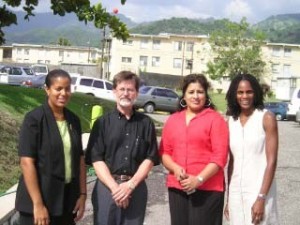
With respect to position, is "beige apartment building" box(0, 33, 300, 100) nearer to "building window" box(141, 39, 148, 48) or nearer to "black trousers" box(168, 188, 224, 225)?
"building window" box(141, 39, 148, 48)

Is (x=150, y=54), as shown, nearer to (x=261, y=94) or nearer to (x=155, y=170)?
(x=155, y=170)

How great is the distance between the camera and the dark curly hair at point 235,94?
4.52 meters

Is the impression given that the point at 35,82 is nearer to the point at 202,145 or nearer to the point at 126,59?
the point at 202,145

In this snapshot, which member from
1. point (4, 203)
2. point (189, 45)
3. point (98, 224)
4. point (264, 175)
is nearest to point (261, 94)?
point (264, 175)

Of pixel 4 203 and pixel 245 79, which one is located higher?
pixel 245 79

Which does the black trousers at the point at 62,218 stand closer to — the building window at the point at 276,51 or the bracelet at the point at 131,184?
the bracelet at the point at 131,184

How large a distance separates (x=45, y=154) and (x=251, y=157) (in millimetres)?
1579

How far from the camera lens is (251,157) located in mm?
4410

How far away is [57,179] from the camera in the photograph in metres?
4.05

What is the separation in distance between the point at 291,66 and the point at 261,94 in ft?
258

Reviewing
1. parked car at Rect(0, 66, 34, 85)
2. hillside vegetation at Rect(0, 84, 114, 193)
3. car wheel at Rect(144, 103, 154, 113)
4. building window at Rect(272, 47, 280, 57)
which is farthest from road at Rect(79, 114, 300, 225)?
building window at Rect(272, 47, 280, 57)

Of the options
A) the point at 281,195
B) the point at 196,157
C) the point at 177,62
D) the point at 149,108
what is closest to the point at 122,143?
the point at 196,157

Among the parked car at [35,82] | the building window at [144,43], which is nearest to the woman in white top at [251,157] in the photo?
the parked car at [35,82]

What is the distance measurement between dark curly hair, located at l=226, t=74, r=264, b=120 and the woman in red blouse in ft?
0.66
